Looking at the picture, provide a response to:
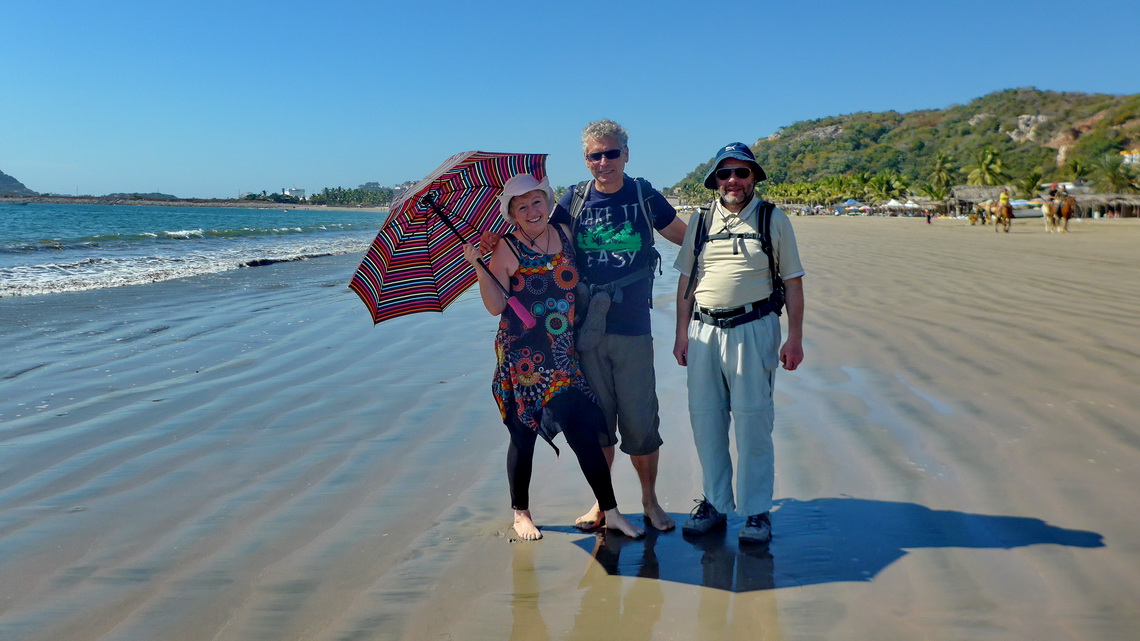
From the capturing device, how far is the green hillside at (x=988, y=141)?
96.1m

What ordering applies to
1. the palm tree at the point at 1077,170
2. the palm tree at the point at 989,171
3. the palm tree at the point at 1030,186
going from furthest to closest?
1. the palm tree at the point at 989,171
2. the palm tree at the point at 1077,170
3. the palm tree at the point at 1030,186

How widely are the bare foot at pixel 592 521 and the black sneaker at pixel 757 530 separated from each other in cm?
60

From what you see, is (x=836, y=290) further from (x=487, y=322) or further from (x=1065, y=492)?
(x=1065, y=492)

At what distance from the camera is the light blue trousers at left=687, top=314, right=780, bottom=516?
3.38m

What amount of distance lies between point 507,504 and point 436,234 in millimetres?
1295

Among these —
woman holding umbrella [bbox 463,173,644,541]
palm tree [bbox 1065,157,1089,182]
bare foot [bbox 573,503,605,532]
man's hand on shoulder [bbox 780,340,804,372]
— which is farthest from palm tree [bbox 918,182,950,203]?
woman holding umbrella [bbox 463,173,644,541]

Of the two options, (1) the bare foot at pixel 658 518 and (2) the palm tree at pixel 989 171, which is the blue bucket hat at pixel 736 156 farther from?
(2) the palm tree at pixel 989 171

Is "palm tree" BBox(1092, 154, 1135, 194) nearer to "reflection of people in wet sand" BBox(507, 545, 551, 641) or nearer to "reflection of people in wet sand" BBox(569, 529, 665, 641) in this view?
"reflection of people in wet sand" BBox(569, 529, 665, 641)

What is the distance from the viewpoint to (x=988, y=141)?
131 meters

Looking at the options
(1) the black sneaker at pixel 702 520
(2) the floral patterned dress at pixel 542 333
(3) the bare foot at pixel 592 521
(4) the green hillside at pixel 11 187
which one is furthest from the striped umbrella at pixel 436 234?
(4) the green hillside at pixel 11 187

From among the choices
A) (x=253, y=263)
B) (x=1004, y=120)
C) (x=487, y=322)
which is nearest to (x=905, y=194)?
(x=1004, y=120)

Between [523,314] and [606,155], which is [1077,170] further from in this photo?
[523,314]

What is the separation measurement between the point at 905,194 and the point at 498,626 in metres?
95.5

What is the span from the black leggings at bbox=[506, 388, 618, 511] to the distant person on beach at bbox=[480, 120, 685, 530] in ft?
0.30
